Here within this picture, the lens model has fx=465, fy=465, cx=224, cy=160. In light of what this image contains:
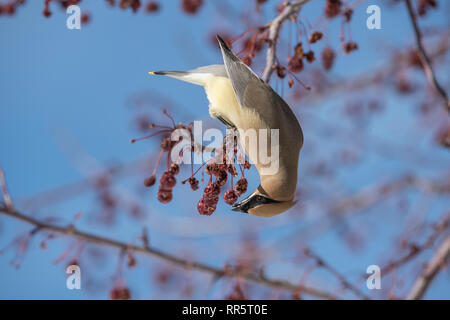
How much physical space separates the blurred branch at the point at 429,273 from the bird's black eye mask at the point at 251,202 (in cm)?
122

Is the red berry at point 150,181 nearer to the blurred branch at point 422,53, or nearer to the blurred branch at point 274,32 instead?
the blurred branch at point 274,32

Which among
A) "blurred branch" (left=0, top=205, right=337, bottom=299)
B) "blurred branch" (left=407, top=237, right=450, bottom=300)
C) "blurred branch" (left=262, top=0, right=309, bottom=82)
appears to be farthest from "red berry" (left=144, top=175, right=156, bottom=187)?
"blurred branch" (left=407, top=237, right=450, bottom=300)

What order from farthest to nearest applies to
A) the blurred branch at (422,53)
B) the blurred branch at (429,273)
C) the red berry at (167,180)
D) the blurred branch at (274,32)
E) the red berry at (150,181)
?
the blurred branch at (429,273), the blurred branch at (422,53), the blurred branch at (274,32), the red berry at (150,181), the red berry at (167,180)

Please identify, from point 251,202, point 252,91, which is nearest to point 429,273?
point 251,202

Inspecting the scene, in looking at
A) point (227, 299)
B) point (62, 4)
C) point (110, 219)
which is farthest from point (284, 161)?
point (110, 219)

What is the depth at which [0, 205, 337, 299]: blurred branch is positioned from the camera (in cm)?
255

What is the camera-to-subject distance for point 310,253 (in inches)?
116

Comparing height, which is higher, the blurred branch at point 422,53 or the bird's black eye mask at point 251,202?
the blurred branch at point 422,53

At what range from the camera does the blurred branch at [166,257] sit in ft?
8.38

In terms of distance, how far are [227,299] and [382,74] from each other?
398 cm

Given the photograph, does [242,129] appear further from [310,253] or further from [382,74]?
[382,74]

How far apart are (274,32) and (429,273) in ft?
6.19

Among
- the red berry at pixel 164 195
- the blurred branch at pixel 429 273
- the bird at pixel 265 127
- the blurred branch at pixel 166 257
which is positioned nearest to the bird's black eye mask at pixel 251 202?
the bird at pixel 265 127
